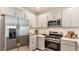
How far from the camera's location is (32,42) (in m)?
3.18

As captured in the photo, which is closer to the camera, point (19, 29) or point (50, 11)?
point (19, 29)

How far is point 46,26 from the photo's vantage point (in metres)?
3.29

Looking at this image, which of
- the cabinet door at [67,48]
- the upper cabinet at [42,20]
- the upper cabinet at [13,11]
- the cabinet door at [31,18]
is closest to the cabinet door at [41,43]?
the upper cabinet at [42,20]

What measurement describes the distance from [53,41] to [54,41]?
0.04 m

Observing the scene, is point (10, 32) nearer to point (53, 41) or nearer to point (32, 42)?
point (32, 42)

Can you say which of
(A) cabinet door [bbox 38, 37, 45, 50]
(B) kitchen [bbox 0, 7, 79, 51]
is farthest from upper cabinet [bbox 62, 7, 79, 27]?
(A) cabinet door [bbox 38, 37, 45, 50]

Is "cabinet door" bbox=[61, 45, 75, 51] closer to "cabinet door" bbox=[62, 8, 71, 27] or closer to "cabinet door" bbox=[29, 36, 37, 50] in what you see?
"cabinet door" bbox=[62, 8, 71, 27]

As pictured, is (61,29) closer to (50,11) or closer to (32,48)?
(50,11)

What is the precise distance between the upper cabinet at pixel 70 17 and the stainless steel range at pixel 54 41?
51cm

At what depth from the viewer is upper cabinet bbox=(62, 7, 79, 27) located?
2408 mm

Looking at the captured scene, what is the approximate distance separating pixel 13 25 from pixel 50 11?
1575mm

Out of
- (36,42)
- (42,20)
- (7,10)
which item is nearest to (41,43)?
(36,42)

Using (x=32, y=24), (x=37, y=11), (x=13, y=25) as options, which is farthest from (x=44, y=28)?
(x=13, y=25)

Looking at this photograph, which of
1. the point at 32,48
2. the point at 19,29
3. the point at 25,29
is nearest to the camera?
the point at 19,29
